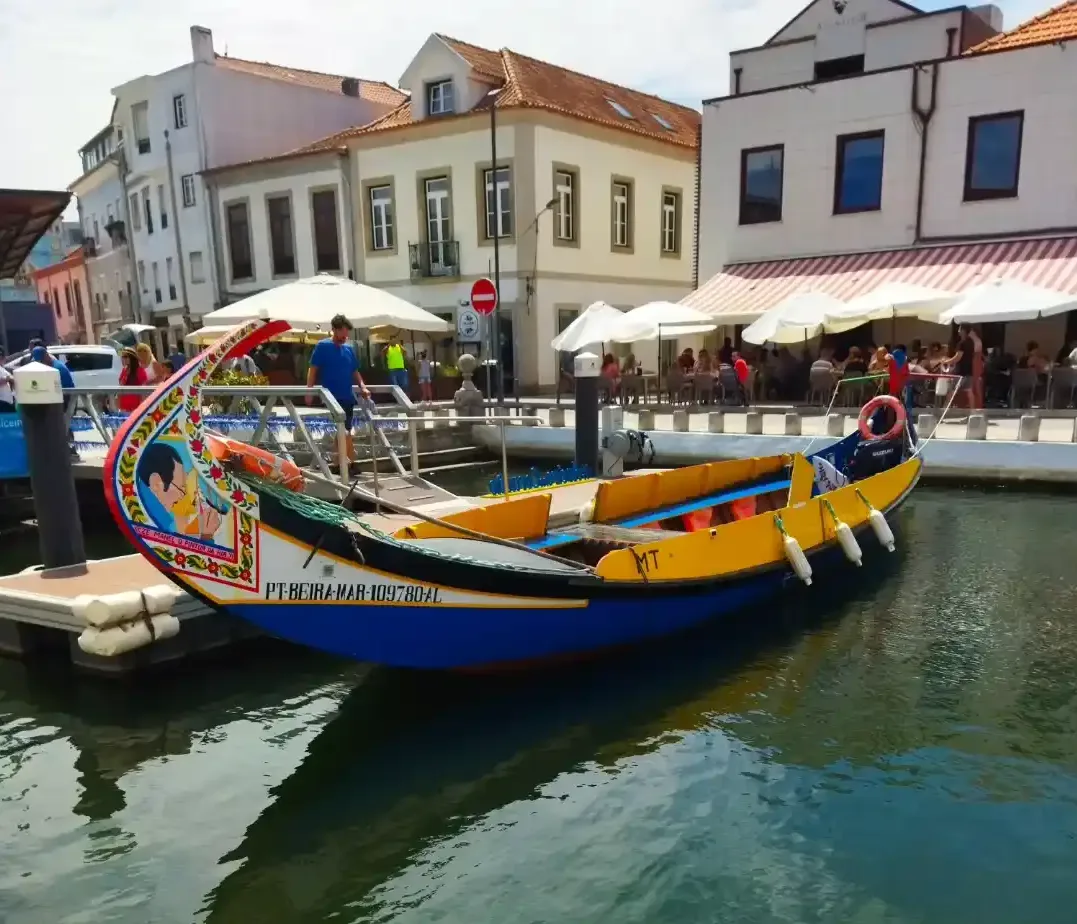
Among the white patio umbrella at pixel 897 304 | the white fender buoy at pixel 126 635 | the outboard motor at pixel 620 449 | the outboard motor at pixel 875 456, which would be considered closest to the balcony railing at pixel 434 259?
the white patio umbrella at pixel 897 304

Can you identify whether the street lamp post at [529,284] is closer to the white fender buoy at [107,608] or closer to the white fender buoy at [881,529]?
the white fender buoy at [881,529]

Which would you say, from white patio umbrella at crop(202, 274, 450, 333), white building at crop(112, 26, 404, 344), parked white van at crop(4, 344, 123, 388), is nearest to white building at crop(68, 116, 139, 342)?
white building at crop(112, 26, 404, 344)

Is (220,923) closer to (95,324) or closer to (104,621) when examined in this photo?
(104,621)

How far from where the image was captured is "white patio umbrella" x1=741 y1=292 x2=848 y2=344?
15.0m

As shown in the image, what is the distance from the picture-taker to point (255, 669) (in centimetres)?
684

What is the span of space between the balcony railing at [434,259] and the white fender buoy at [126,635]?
1718 cm

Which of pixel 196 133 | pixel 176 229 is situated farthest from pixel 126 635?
pixel 176 229

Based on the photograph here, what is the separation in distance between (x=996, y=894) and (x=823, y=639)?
3283mm

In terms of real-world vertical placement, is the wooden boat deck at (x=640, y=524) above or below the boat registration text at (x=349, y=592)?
below

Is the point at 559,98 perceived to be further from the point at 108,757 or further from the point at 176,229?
the point at 108,757

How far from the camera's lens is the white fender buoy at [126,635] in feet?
19.5

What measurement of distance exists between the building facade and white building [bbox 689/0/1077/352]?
99.7 feet

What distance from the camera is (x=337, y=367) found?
29.7 feet

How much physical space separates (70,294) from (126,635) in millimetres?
40515
